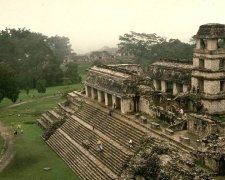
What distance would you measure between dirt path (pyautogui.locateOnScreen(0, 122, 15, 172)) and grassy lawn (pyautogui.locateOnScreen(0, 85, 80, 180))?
37cm

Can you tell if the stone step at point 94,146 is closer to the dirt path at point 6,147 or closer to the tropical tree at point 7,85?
the dirt path at point 6,147

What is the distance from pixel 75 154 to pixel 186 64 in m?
13.6

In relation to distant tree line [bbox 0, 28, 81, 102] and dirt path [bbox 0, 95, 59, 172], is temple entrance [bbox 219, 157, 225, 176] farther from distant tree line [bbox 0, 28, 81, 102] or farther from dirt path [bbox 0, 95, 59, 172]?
distant tree line [bbox 0, 28, 81, 102]

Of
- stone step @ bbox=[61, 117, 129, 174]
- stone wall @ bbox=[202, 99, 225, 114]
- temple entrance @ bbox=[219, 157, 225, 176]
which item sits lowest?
stone step @ bbox=[61, 117, 129, 174]

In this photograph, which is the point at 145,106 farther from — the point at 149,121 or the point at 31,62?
the point at 31,62

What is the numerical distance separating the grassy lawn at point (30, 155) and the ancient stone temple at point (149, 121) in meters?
0.74

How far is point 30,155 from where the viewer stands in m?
28.4

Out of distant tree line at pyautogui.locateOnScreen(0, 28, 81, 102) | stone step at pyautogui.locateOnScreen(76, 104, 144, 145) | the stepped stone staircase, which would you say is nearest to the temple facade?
stone step at pyautogui.locateOnScreen(76, 104, 144, 145)

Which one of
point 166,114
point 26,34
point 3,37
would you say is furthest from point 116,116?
point 26,34

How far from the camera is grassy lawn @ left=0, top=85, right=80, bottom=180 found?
24.9 metres

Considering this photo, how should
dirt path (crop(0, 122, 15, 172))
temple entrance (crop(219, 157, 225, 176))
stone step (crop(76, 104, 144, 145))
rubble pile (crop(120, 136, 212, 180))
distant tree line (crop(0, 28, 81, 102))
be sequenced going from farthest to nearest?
distant tree line (crop(0, 28, 81, 102))
dirt path (crop(0, 122, 15, 172))
stone step (crop(76, 104, 144, 145))
temple entrance (crop(219, 157, 225, 176))
rubble pile (crop(120, 136, 212, 180))

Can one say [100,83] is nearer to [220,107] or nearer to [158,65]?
[158,65]

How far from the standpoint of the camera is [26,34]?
72500mm

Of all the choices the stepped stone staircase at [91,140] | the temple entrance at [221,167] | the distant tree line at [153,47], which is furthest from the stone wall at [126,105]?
the distant tree line at [153,47]
